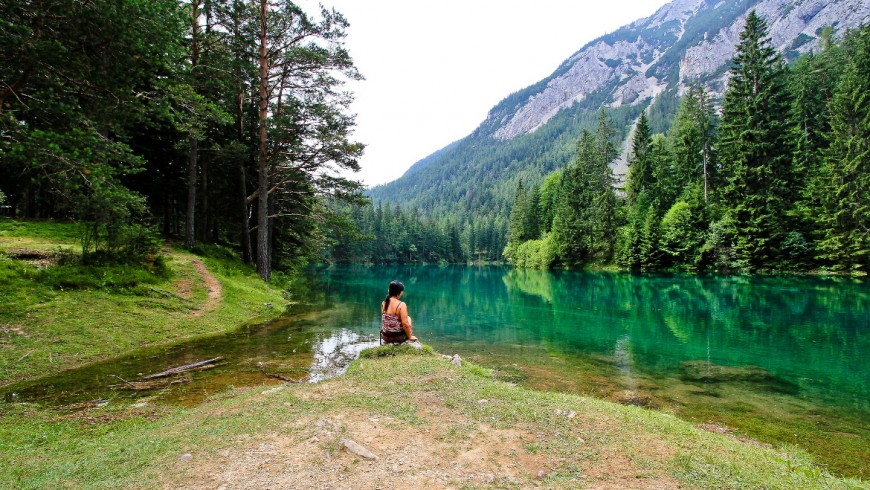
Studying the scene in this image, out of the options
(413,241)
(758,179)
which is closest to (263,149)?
(758,179)

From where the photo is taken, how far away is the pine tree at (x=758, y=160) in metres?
42.8

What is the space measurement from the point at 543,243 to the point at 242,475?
75.6 m

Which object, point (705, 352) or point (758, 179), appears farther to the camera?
point (758, 179)

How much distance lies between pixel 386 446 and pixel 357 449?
1.34 ft

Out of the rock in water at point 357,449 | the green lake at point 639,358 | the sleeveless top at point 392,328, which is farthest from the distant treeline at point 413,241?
the rock in water at point 357,449

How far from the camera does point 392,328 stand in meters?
10.4

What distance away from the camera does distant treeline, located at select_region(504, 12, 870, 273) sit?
38094 mm

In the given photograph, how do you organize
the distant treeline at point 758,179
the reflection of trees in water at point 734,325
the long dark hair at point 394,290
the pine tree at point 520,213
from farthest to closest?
the pine tree at point 520,213
the distant treeline at point 758,179
the reflection of trees in water at point 734,325
the long dark hair at point 394,290

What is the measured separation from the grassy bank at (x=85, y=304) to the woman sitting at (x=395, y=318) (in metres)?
6.90

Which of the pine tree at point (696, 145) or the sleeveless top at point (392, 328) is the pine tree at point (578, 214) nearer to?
the pine tree at point (696, 145)

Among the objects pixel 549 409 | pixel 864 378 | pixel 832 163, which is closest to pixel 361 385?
pixel 549 409

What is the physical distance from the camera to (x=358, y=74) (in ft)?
73.3

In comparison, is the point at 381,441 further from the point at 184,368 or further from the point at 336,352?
the point at 336,352

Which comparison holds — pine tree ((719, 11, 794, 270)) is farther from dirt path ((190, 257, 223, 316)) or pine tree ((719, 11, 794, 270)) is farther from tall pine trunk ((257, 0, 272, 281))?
dirt path ((190, 257, 223, 316))
